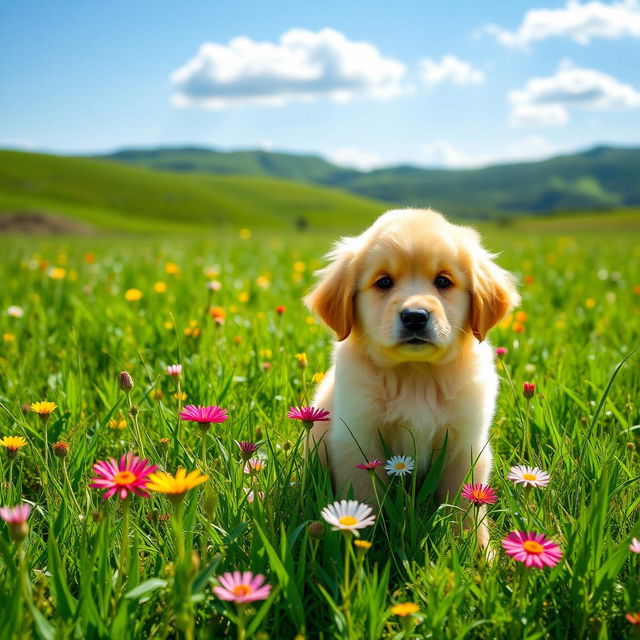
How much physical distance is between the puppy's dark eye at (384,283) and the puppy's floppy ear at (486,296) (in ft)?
1.05

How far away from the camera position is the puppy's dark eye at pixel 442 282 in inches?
90.6

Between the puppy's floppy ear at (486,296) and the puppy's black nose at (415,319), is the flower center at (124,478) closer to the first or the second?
the puppy's black nose at (415,319)

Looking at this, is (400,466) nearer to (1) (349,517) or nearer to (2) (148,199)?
(1) (349,517)

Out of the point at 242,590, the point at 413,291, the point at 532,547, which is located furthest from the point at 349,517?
the point at 413,291

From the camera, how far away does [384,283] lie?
2328 mm

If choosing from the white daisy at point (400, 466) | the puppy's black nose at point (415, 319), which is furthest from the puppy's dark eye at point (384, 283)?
the white daisy at point (400, 466)

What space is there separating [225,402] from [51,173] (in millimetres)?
90435

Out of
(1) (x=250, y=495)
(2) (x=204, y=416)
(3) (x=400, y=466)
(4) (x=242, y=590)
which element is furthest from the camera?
(1) (x=250, y=495)

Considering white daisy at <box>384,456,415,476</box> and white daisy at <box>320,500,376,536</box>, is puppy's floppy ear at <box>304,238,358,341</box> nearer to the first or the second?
white daisy at <box>384,456,415,476</box>

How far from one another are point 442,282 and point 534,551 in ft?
3.71

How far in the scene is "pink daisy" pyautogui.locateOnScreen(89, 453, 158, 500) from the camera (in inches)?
52.1

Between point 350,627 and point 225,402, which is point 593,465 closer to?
point 350,627

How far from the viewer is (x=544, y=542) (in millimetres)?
1497

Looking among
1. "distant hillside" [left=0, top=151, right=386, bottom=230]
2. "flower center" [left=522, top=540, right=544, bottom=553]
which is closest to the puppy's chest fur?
"flower center" [left=522, top=540, right=544, bottom=553]
